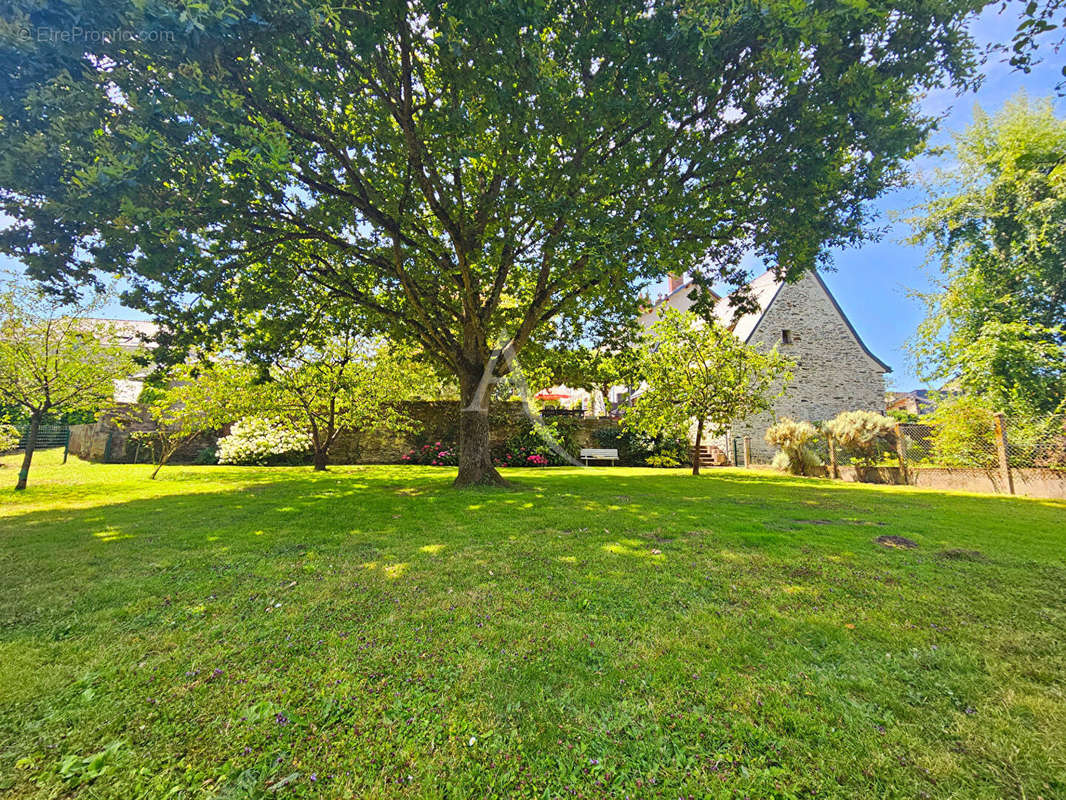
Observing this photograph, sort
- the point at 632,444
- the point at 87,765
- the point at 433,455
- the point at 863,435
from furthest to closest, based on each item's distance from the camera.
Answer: the point at 632,444 < the point at 433,455 < the point at 863,435 < the point at 87,765

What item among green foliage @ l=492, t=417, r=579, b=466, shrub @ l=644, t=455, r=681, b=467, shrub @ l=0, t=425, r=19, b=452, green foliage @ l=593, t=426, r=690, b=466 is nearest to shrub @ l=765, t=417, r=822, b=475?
green foliage @ l=593, t=426, r=690, b=466

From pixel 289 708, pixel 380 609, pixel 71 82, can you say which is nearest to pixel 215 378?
pixel 71 82

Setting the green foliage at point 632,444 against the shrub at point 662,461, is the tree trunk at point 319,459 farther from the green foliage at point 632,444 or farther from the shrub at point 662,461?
the shrub at point 662,461

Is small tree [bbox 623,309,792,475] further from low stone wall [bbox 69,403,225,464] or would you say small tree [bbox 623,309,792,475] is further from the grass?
low stone wall [bbox 69,403,225,464]

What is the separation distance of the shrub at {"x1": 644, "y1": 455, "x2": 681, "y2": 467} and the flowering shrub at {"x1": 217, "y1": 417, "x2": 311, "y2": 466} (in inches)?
542

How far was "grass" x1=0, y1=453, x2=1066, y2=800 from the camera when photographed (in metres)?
1.71

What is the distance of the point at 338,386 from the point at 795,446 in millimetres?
17158

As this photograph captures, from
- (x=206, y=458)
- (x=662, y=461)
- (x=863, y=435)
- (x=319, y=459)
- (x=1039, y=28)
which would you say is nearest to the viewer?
(x=1039, y=28)

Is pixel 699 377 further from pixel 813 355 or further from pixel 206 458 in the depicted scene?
pixel 206 458

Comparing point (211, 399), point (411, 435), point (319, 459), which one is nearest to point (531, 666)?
point (211, 399)

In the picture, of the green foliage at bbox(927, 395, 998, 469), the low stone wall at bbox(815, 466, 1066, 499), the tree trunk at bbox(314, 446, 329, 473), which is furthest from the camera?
the tree trunk at bbox(314, 446, 329, 473)

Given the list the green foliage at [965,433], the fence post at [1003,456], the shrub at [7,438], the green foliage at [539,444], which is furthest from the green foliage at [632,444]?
the shrub at [7,438]

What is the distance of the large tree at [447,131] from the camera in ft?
15.9

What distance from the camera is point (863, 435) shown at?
14492mm
